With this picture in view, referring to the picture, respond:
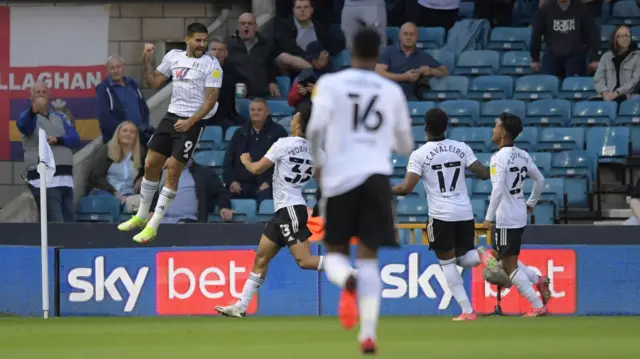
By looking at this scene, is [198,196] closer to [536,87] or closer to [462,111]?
[462,111]

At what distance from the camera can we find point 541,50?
789 inches

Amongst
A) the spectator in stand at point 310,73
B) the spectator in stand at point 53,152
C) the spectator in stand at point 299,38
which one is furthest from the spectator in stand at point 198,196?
the spectator in stand at point 299,38

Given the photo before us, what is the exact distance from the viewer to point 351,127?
9.20 metres

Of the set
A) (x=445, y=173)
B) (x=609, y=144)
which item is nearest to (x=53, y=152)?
(x=445, y=173)

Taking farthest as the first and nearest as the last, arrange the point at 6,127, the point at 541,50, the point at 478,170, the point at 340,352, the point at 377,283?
the point at 6,127 → the point at 541,50 → the point at 478,170 → the point at 340,352 → the point at 377,283

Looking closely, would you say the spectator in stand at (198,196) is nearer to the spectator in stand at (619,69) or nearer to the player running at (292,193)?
the player running at (292,193)

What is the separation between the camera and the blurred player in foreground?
30.0 feet

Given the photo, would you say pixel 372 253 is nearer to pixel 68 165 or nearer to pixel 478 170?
pixel 478 170

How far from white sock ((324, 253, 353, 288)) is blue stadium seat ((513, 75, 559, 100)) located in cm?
1022

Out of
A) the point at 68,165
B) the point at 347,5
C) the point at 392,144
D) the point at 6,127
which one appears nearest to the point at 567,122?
the point at 347,5

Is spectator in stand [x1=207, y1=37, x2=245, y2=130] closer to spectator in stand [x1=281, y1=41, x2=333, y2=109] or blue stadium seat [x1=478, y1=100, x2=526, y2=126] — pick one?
spectator in stand [x1=281, y1=41, x2=333, y2=109]

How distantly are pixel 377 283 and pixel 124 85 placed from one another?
10669 mm

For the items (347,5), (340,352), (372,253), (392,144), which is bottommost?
(340,352)

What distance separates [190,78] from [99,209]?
5389 mm
